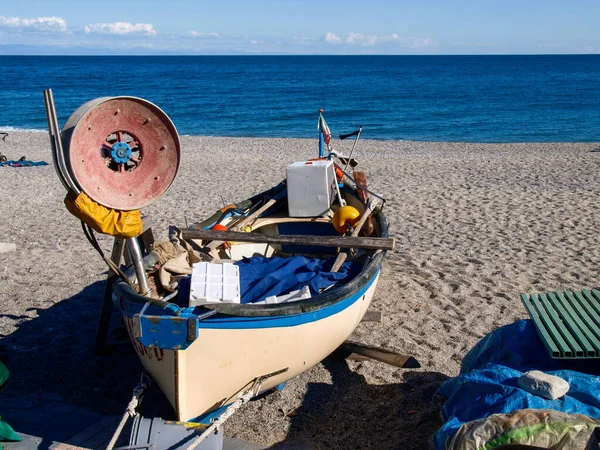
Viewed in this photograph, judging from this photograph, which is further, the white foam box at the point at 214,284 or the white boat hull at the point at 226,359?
the white foam box at the point at 214,284

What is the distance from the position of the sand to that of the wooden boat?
52cm

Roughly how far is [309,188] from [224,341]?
136 inches

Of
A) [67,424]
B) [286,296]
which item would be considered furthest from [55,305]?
[286,296]

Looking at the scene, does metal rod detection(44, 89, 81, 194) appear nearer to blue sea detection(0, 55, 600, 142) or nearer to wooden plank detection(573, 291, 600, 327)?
wooden plank detection(573, 291, 600, 327)

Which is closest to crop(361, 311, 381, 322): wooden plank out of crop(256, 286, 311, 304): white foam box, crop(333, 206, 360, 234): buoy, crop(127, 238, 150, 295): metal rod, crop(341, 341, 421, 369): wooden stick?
crop(341, 341, 421, 369): wooden stick

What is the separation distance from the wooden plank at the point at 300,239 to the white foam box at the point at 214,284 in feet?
3.34

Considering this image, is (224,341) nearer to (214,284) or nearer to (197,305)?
(197,305)

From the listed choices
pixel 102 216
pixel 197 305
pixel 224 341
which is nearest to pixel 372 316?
pixel 224 341

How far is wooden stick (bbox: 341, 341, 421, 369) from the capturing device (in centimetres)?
523

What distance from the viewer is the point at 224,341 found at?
13.4ft

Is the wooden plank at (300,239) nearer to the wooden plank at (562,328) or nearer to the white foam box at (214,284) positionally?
the white foam box at (214,284)

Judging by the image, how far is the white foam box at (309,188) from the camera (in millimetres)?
7160

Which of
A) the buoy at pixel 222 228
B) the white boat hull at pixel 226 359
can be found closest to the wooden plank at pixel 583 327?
the white boat hull at pixel 226 359

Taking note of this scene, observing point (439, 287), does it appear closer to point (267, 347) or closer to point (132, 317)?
point (267, 347)
